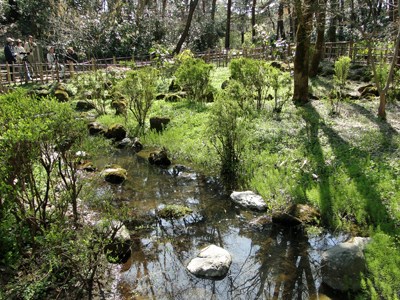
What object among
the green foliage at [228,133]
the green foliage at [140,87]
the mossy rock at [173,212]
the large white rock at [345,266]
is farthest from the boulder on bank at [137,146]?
the large white rock at [345,266]

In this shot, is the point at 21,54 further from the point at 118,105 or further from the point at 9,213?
the point at 9,213

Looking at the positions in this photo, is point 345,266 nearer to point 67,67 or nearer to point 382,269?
point 382,269

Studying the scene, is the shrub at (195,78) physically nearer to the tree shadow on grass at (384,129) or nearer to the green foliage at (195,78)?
the green foliage at (195,78)

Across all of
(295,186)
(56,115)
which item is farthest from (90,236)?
(295,186)

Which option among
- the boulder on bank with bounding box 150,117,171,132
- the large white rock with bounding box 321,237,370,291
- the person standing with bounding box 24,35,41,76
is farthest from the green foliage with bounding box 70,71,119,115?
the large white rock with bounding box 321,237,370,291

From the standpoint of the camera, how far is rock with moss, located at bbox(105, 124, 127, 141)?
413 inches

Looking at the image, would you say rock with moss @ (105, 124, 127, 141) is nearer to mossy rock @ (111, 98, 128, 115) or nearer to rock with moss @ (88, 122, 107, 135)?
rock with moss @ (88, 122, 107, 135)

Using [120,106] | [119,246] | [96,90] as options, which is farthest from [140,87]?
[119,246]

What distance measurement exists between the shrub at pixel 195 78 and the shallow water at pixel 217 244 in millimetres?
6029

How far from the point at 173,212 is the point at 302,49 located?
6755 mm

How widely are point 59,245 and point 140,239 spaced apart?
1753 mm

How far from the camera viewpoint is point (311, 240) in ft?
17.6

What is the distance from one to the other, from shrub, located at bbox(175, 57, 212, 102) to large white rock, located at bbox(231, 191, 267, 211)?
6.73 m

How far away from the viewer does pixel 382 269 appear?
12.5 ft
